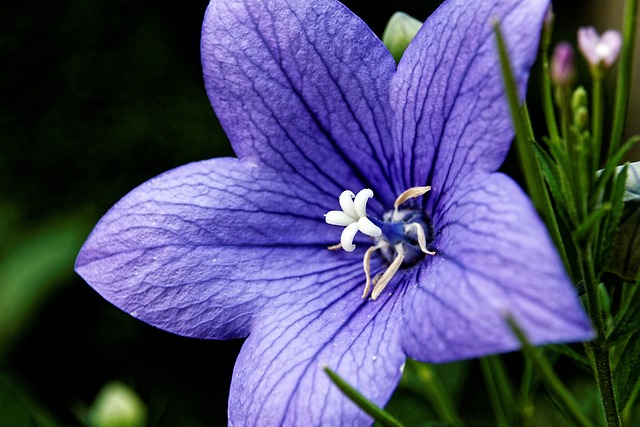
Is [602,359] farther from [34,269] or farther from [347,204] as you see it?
[34,269]

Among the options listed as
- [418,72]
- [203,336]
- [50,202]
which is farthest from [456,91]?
[50,202]

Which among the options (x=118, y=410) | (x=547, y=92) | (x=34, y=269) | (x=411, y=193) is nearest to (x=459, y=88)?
(x=547, y=92)

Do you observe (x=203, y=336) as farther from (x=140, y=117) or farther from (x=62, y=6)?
(x=62, y=6)

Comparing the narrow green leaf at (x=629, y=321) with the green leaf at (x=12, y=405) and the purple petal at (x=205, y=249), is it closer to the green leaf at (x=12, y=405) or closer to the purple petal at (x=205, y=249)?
the purple petal at (x=205, y=249)

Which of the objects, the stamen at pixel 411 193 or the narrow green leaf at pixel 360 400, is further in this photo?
the stamen at pixel 411 193

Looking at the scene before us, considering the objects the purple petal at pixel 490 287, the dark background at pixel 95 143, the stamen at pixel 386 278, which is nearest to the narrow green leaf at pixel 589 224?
the purple petal at pixel 490 287

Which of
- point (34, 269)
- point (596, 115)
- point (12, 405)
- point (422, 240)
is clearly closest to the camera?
point (596, 115)

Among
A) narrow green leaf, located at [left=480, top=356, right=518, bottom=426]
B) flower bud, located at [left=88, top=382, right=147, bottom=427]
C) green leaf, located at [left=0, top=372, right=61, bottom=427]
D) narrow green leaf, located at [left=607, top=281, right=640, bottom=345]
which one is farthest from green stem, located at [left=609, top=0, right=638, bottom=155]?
green leaf, located at [left=0, top=372, right=61, bottom=427]
